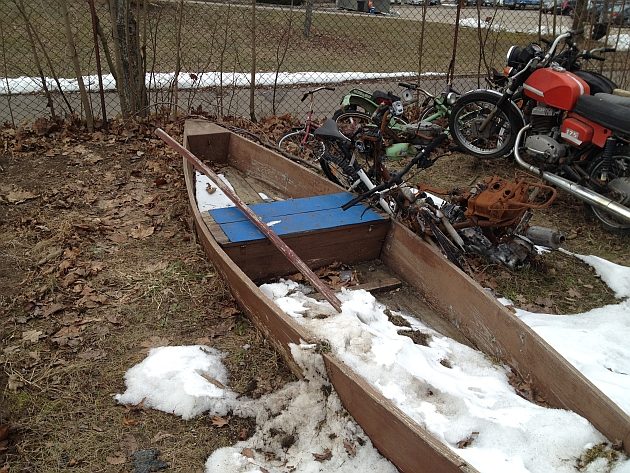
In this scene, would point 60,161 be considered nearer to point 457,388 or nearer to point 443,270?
point 443,270

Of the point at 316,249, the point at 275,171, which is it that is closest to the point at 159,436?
the point at 316,249

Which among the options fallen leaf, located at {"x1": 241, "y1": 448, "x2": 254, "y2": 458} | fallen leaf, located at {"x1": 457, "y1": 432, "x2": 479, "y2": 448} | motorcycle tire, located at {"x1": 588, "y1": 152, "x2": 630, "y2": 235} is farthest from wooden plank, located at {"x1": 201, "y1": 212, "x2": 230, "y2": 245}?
motorcycle tire, located at {"x1": 588, "y1": 152, "x2": 630, "y2": 235}

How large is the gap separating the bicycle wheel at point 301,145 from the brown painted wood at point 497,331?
2.40m

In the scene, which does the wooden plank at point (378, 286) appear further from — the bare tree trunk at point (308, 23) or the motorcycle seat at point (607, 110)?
the bare tree trunk at point (308, 23)

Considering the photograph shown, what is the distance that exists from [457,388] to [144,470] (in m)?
1.50

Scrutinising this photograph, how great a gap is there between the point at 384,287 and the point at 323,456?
4.73 ft

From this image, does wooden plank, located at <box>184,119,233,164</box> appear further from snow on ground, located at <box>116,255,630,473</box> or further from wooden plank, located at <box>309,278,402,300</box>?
snow on ground, located at <box>116,255,630,473</box>

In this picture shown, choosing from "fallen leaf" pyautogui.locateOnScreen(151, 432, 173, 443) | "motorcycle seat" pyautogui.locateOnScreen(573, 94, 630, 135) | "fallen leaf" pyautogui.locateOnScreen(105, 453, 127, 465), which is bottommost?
"fallen leaf" pyautogui.locateOnScreen(105, 453, 127, 465)

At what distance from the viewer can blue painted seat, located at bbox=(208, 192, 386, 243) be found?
12.3 feet

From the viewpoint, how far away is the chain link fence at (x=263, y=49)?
7.14m

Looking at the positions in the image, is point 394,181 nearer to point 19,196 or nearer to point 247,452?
point 247,452

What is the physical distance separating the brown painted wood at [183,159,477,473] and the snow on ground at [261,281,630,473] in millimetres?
150

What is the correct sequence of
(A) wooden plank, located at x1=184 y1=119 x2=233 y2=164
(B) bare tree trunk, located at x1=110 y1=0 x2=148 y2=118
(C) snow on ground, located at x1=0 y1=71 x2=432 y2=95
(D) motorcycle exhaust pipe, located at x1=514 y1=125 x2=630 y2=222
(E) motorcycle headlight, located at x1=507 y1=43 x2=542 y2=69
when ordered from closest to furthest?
(D) motorcycle exhaust pipe, located at x1=514 y1=125 x2=630 y2=222 < (E) motorcycle headlight, located at x1=507 y1=43 x2=542 y2=69 < (A) wooden plank, located at x1=184 y1=119 x2=233 y2=164 < (B) bare tree trunk, located at x1=110 y1=0 x2=148 y2=118 < (C) snow on ground, located at x1=0 y1=71 x2=432 y2=95

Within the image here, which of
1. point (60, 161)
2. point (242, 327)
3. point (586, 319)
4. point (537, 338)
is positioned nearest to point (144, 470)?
point (242, 327)
